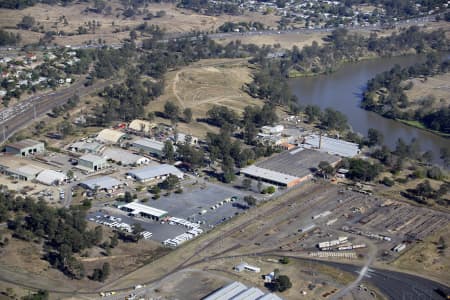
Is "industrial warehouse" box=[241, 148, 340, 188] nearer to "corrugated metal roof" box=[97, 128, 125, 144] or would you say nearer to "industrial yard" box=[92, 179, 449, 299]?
"industrial yard" box=[92, 179, 449, 299]

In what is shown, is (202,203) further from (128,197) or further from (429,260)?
(429,260)

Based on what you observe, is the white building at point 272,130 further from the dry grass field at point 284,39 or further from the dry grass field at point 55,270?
the dry grass field at point 284,39

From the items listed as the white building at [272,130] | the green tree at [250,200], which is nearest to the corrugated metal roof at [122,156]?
the green tree at [250,200]

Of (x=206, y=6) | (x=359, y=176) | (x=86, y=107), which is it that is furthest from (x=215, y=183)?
(x=206, y=6)

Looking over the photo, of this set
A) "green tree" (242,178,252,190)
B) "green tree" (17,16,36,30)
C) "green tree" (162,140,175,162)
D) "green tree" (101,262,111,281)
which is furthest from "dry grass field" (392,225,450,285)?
"green tree" (17,16,36,30)

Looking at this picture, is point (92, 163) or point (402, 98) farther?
point (402, 98)

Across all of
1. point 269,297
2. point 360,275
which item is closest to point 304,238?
point 360,275

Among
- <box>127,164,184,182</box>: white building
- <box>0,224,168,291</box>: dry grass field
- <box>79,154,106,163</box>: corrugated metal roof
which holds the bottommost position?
<box>0,224,168,291</box>: dry grass field
